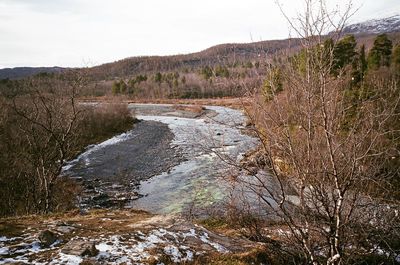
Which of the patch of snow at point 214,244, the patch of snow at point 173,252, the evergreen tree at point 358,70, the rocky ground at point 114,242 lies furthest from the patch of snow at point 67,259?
the evergreen tree at point 358,70

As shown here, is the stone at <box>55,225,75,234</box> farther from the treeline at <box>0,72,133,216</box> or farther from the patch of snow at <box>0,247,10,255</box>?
the treeline at <box>0,72,133,216</box>

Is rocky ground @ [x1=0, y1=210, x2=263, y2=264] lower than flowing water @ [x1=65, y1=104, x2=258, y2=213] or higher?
higher

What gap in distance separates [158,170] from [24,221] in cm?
1776

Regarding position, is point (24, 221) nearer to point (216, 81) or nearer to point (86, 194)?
point (216, 81)

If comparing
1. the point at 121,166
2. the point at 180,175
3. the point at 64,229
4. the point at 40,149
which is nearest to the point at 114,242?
the point at 64,229

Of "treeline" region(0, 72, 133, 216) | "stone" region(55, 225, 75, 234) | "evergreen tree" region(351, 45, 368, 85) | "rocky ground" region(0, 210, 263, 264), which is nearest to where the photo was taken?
"evergreen tree" region(351, 45, 368, 85)

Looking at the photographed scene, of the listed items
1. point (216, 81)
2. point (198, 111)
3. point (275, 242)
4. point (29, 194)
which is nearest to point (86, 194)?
point (29, 194)

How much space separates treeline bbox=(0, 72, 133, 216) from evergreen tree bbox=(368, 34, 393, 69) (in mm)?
35658

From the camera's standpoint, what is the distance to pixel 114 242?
7.79 metres

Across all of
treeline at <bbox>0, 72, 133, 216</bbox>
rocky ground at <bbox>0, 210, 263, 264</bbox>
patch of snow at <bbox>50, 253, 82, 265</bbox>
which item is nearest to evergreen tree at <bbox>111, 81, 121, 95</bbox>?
treeline at <bbox>0, 72, 133, 216</bbox>

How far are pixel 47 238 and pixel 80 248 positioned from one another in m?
0.92

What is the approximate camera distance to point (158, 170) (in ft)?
88.0

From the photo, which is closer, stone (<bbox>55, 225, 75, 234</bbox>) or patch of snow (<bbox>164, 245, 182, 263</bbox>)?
patch of snow (<bbox>164, 245, 182, 263</bbox>)

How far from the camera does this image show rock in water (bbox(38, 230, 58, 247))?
7395 mm
